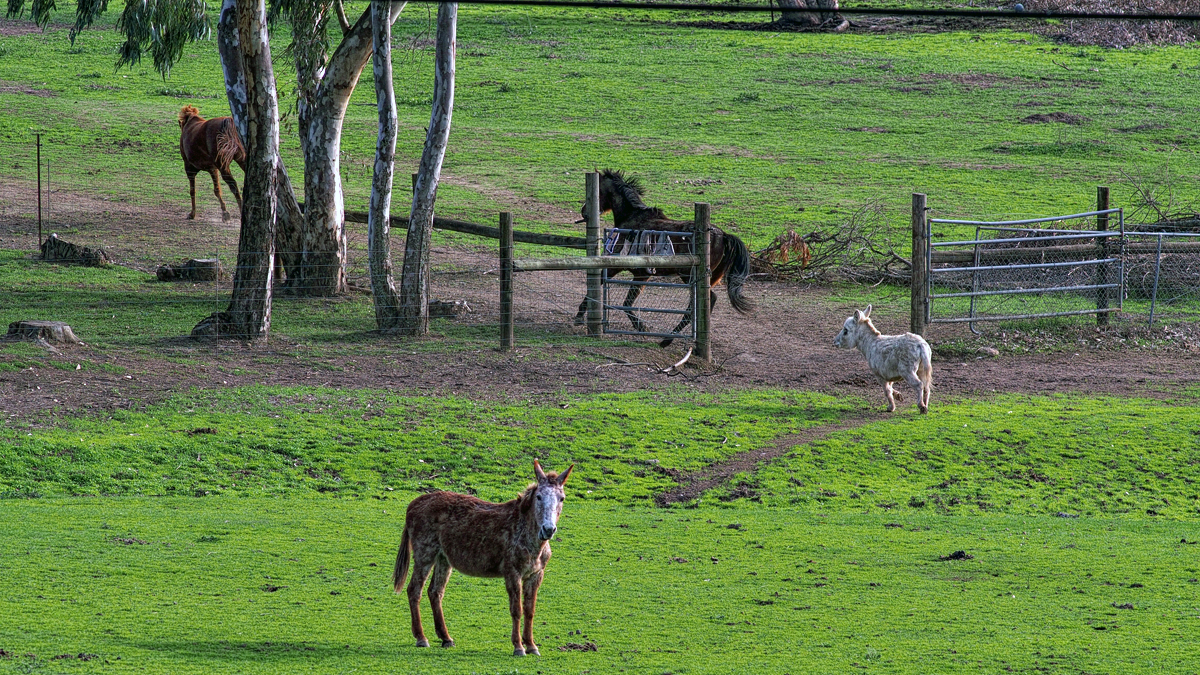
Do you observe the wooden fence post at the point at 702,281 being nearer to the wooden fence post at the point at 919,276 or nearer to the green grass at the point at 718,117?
the wooden fence post at the point at 919,276

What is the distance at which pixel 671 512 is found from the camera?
36.2 ft

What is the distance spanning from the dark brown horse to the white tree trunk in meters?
2.22

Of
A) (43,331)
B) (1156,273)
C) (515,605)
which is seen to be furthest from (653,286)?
(515,605)

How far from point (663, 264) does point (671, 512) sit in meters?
6.03

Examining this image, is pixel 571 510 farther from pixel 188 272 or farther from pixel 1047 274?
pixel 1047 274

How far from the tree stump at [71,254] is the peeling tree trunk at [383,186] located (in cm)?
565

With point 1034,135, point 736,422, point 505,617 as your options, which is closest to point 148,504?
point 505,617

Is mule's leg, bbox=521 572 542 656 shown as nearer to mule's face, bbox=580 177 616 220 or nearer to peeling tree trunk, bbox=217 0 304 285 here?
peeling tree trunk, bbox=217 0 304 285

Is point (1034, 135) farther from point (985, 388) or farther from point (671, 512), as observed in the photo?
point (671, 512)

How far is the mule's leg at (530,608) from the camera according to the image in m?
7.14

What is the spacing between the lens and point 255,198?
52.9 feet

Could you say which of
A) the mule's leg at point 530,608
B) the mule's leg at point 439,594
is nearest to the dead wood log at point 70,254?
the mule's leg at point 439,594

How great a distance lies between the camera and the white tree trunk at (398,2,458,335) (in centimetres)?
1692

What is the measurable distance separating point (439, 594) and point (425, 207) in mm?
10188
